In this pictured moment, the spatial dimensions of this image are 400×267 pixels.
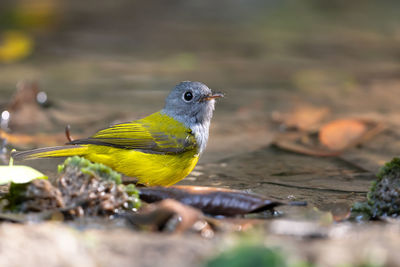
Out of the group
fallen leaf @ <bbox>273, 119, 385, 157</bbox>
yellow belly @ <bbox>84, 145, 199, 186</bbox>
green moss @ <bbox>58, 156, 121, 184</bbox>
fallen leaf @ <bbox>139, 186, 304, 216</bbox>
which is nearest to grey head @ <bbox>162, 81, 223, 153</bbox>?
yellow belly @ <bbox>84, 145, 199, 186</bbox>

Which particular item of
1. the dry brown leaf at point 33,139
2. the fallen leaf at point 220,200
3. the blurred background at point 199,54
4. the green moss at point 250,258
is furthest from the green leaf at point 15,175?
the blurred background at point 199,54

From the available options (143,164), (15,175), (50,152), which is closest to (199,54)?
(143,164)

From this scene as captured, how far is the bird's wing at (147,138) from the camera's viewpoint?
4.83m

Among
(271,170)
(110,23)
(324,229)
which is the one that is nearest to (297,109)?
(271,170)

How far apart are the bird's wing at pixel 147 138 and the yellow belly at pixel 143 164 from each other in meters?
0.07

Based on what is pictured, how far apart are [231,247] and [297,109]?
5.00 meters

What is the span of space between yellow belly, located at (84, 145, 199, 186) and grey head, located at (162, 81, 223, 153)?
0.63 metres

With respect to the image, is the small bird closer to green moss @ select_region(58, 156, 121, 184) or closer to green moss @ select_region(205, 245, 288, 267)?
green moss @ select_region(58, 156, 121, 184)

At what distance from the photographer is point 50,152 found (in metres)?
4.74

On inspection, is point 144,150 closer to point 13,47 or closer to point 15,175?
point 15,175

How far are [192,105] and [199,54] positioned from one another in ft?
17.0

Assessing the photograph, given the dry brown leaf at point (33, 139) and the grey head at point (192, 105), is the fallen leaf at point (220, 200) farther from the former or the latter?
the dry brown leaf at point (33, 139)

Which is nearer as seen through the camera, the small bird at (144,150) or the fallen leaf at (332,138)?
the small bird at (144,150)

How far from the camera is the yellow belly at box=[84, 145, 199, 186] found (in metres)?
4.80
